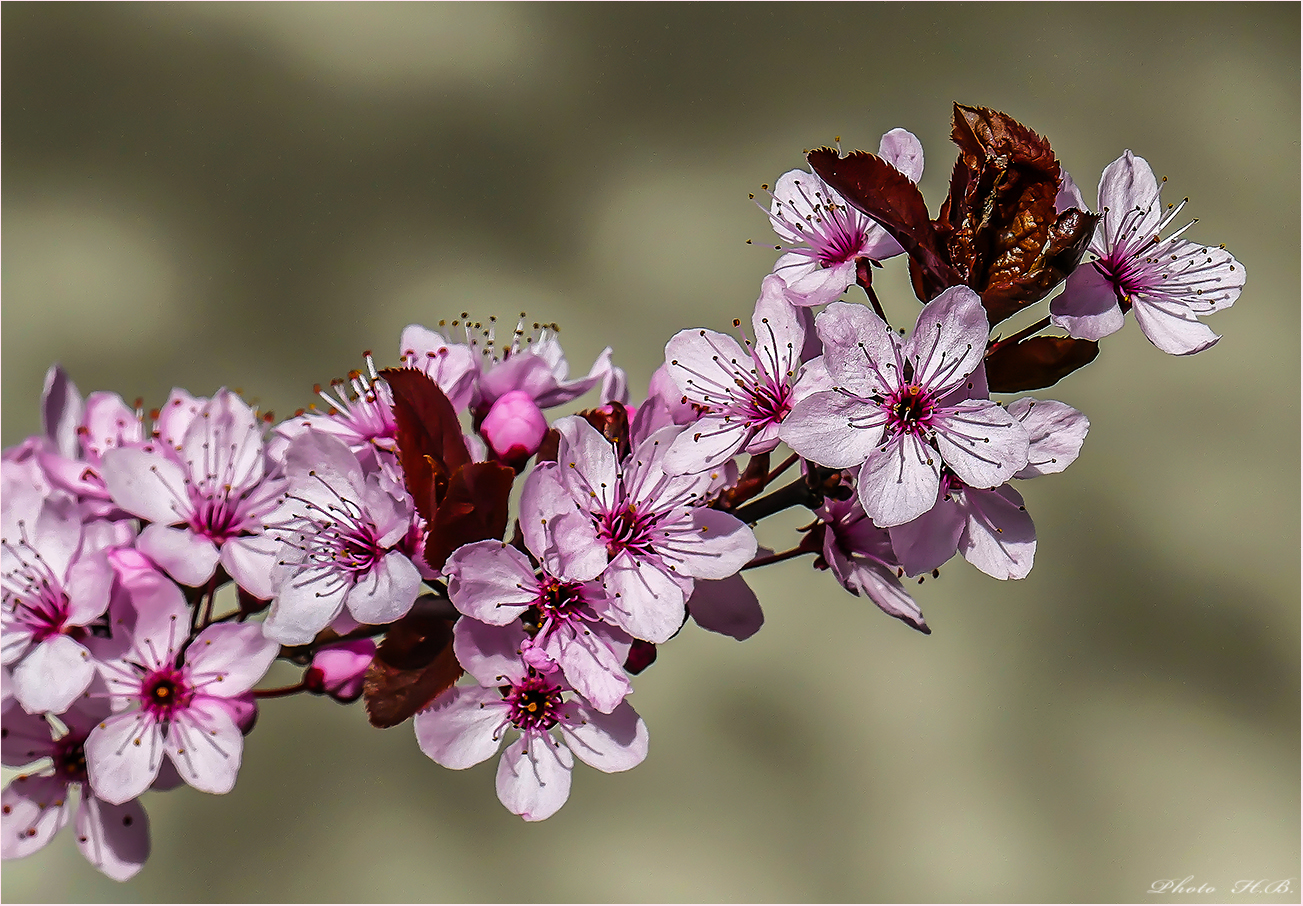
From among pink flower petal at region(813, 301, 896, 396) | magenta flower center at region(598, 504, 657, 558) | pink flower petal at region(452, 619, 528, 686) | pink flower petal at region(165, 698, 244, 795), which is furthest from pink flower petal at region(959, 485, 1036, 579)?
pink flower petal at region(165, 698, 244, 795)

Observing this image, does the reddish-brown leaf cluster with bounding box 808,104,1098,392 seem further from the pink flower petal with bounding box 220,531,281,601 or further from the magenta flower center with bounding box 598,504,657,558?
the pink flower petal with bounding box 220,531,281,601

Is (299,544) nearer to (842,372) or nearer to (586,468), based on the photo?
(586,468)

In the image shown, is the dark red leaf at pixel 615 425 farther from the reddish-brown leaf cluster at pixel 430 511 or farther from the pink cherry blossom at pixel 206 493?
the pink cherry blossom at pixel 206 493

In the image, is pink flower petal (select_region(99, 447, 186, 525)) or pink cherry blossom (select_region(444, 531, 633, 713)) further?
pink flower petal (select_region(99, 447, 186, 525))

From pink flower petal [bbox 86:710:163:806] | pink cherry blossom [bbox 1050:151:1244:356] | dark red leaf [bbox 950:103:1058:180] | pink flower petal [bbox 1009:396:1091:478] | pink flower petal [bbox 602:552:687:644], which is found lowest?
pink flower petal [bbox 86:710:163:806]

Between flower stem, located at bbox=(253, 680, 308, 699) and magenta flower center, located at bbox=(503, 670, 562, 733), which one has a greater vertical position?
magenta flower center, located at bbox=(503, 670, 562, 733)

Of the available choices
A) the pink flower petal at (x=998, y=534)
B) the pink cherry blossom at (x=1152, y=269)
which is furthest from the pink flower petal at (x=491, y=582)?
the pink cherry blossom at (x=1152, y=269)
